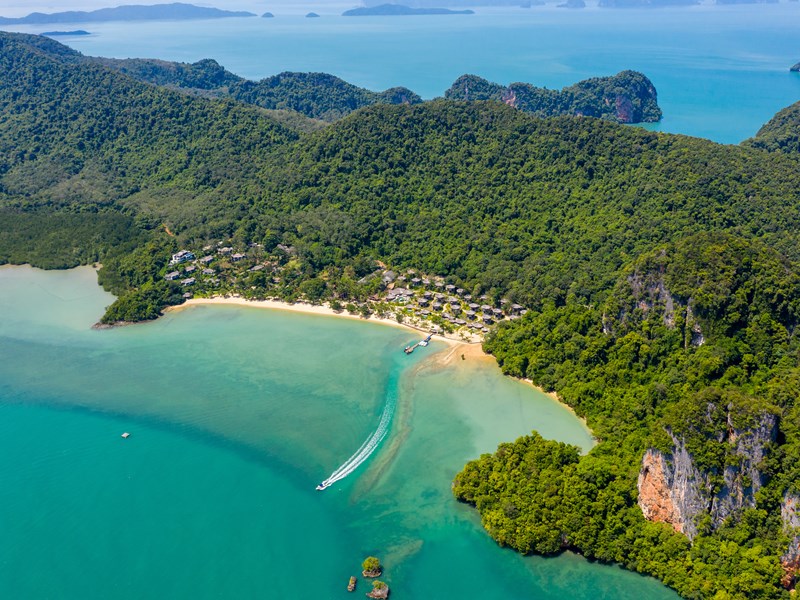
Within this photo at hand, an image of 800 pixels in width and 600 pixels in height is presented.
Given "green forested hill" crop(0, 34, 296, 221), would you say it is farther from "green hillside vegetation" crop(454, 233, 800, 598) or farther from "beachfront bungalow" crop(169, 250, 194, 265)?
"green hillside vegetation" crop(454, 233, 800, 598)

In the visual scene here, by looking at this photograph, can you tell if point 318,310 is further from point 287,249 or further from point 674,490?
point 674,490

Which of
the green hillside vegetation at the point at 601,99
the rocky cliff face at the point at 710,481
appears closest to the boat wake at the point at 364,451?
the rocky cliff face at the point at 710,481

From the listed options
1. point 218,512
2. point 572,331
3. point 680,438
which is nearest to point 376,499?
point 218,512

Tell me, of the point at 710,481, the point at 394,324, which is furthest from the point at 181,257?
the point at 710,481

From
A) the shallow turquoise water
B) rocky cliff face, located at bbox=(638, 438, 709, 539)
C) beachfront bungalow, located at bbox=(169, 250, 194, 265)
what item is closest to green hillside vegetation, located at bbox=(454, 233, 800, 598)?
rocky cliff face, located at bbox=(638, 438, 709, 539)

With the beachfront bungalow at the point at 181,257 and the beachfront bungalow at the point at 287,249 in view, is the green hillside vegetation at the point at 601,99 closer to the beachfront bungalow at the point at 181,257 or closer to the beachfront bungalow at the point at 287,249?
the beachfront bungalow at the point at 287,249
